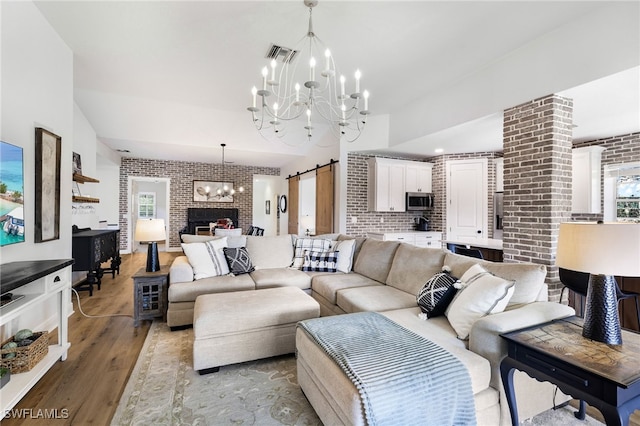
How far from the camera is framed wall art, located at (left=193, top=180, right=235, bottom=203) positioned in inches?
349

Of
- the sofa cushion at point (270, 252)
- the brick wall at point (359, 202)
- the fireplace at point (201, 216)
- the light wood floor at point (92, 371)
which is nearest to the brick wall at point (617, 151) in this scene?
the brick wall at point (359, 202)

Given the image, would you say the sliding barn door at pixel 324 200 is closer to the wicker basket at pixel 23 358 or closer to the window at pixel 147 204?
the wicker basket at pixel 23 358

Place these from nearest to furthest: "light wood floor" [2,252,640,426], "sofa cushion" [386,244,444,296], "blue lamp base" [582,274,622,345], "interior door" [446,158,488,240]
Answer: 1. "blue lamp base" [582,274,622,345]
2. "light wood floor" [2,252,640,426]
3. "sofa cushion" [386,244,444,296]
4. "interior door" [446,158,488,240]

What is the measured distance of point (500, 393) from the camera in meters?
1.61

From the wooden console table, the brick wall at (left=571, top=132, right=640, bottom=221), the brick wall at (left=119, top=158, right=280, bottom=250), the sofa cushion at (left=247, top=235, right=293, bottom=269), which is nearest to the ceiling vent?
the sofa cushion at (left=247, top=235, right=293, bottom=269)

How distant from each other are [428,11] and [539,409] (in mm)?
3075

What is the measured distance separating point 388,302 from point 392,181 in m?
3.58

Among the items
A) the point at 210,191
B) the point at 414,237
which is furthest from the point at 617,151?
the point at 210,191

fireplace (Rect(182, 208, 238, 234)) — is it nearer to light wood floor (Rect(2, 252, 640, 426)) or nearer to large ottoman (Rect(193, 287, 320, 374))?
light wood floor (Rect(2, 252, 640, 426))

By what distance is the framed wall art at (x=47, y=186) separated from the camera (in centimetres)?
270

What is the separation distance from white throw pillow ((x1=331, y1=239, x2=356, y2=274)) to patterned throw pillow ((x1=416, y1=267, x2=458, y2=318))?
149cm

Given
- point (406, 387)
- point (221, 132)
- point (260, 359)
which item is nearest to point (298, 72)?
point (221, 132)

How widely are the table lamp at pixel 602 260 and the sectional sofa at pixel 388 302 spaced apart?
1.14ft

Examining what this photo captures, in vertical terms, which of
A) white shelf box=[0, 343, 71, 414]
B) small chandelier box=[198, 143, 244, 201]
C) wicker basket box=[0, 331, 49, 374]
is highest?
small chandelier box=[198, 143, 244, 201]
